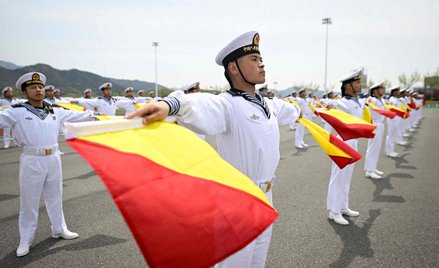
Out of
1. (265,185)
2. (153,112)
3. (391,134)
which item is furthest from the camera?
(391,134)

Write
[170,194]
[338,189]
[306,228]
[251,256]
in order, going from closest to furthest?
[170,194] < [251,256] < [306,228] < [338,189]

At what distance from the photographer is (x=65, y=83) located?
13650 centimetres

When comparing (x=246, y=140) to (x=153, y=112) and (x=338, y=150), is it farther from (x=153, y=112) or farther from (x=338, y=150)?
(x=338, y=150)

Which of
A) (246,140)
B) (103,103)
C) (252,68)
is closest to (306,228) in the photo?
(246,140)

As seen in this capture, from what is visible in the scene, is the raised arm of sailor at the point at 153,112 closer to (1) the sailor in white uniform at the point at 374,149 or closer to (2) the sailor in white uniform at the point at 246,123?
(2) the sailor in white uniform at the point at 246,123

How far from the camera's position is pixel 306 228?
411 centimetres

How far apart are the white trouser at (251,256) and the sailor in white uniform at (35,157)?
9.15 feet

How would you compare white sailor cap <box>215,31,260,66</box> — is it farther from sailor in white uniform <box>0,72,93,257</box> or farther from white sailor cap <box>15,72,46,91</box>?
white sailor cap <box>15,72,46,91</box>

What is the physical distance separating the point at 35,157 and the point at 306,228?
385 centimetres

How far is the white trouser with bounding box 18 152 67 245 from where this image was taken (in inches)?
144

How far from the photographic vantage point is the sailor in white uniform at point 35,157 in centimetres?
364

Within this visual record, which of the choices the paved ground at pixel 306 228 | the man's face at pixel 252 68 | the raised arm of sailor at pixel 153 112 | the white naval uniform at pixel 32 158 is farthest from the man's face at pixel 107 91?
the raised arm of sailor at pixel 153 112

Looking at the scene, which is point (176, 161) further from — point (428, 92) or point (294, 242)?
point (428, 92)

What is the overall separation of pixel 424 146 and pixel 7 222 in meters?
14.2
